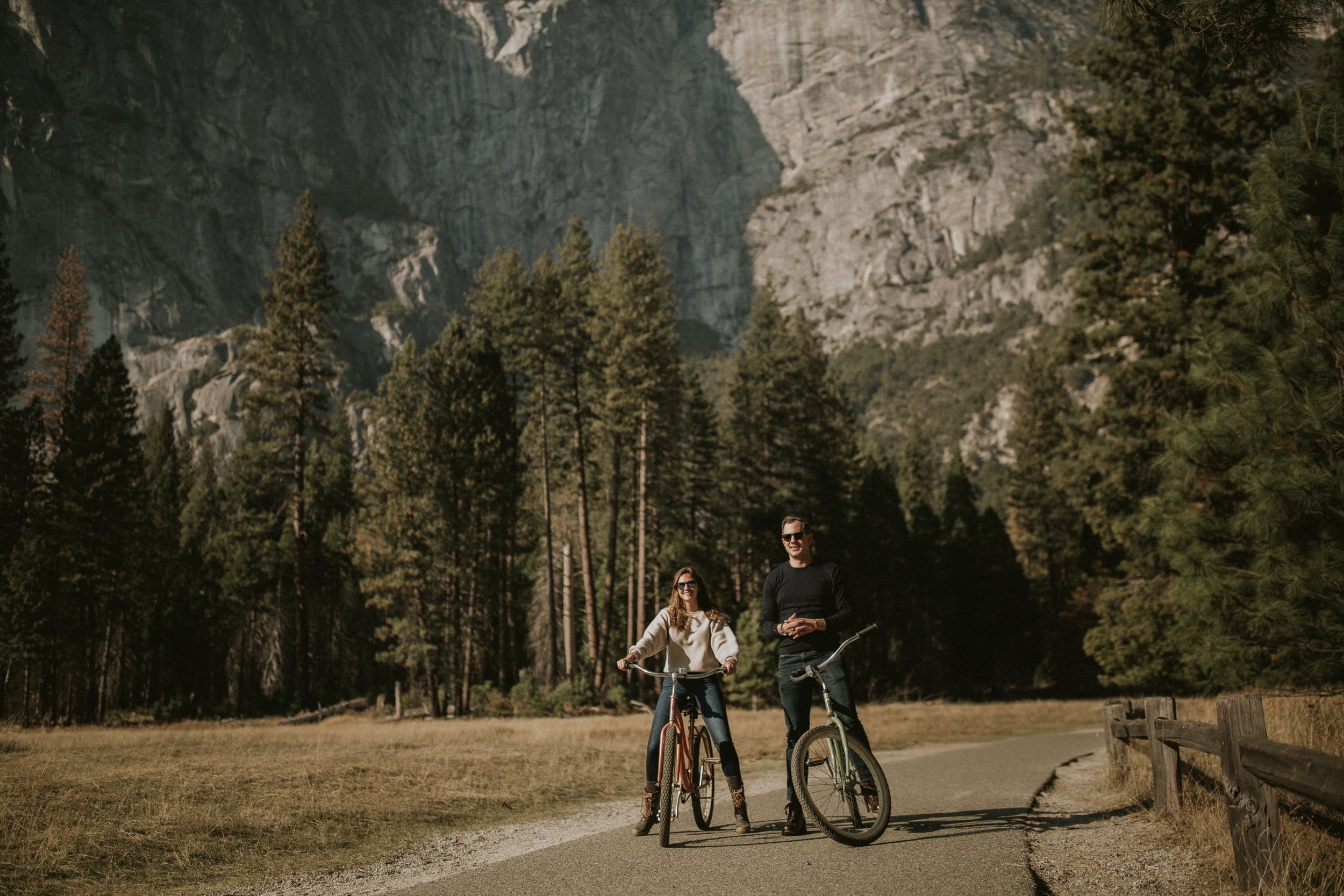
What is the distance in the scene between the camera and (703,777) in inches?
258

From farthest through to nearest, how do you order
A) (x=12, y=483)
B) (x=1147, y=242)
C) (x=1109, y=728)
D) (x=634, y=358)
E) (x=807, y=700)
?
1. (x=634, y=358)
2. (x=12, y=483)
3. (x=1147, y=242)
4. (x=1109, y=728)
5. (x=807, y=700)

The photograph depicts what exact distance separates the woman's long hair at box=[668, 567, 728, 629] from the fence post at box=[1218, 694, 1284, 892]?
130 inches

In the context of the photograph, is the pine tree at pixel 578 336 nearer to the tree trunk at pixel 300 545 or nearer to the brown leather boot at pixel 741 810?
the tree trunk at pixel 300 545

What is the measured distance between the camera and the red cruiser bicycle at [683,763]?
596 centimetres

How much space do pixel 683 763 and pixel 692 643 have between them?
0.89 m

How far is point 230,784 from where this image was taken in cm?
886

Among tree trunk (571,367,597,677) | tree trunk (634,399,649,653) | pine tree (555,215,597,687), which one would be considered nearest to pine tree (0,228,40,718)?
pine tree (555,215,597,687)

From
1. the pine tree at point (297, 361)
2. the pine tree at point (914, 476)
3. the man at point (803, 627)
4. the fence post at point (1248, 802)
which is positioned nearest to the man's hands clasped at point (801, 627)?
the man at point (803, 627)

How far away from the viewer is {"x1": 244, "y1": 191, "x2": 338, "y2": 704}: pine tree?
28359 mm

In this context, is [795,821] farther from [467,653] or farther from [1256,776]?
[467,653]

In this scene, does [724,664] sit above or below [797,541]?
below

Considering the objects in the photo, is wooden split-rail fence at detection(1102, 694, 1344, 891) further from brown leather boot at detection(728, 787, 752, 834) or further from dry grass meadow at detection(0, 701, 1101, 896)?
dry grass meadow at detection(0, 701, 1101, 896)

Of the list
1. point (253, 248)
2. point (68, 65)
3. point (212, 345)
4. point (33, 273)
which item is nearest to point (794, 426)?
point (212, 345)

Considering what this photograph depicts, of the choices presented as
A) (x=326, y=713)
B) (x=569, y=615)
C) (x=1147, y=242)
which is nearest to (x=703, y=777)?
(x=1147, y=242)
